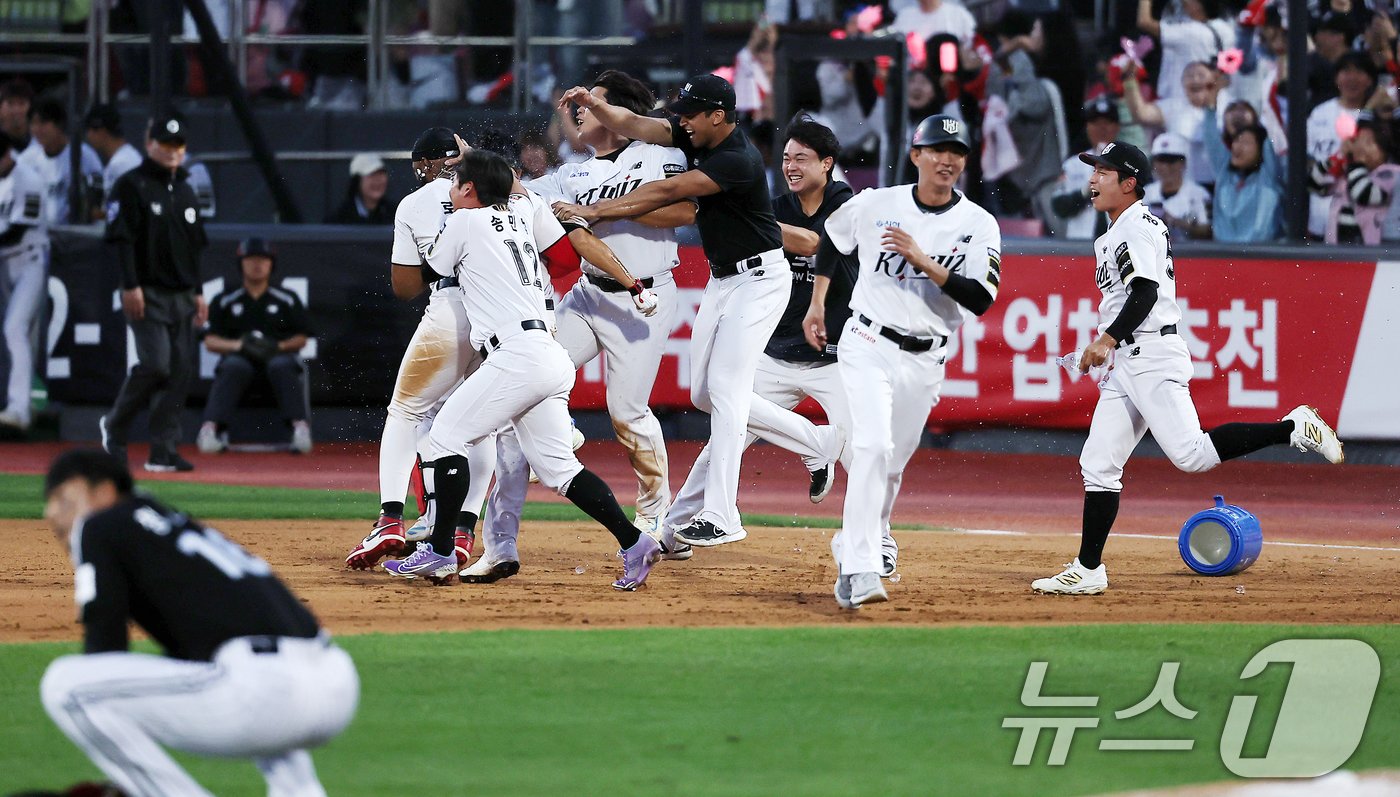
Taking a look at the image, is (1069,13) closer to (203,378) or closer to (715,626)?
(203,378)

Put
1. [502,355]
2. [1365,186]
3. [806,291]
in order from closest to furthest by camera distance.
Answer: [502,355], [806,291], [1365,186]

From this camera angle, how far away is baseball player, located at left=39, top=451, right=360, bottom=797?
3.96 m

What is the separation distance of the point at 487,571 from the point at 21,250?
8090 millimetres

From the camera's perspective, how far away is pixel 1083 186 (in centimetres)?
1425

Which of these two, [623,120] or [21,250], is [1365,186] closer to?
[623,120]

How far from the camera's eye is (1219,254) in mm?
13586

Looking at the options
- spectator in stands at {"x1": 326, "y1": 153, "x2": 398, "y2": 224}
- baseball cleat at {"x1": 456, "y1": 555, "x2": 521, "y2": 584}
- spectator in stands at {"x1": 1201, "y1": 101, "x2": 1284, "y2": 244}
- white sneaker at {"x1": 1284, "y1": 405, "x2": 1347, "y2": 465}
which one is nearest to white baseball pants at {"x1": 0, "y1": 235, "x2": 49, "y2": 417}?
spectator in stands at {"x1": 326, "y1": 153, "x2": 398, "y2": 224}

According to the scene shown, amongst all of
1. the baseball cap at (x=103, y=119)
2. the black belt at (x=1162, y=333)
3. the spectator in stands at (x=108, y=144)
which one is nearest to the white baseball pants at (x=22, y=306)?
the spectator in stands at (x=108, y=144)

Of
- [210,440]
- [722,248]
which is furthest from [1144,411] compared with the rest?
[210,440]

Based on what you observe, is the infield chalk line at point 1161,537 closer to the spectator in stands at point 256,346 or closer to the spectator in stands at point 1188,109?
the spectator in stands at point 1188,109

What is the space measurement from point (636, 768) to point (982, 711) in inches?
52.4

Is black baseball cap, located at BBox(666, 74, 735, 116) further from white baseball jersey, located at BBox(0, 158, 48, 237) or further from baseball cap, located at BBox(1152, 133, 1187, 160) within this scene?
white baseball jersey, located at BBox(0, 158, 48, 237)

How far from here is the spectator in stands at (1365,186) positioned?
13.7m

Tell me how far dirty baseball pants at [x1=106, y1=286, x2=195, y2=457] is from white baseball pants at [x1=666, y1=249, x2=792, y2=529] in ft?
18.7
